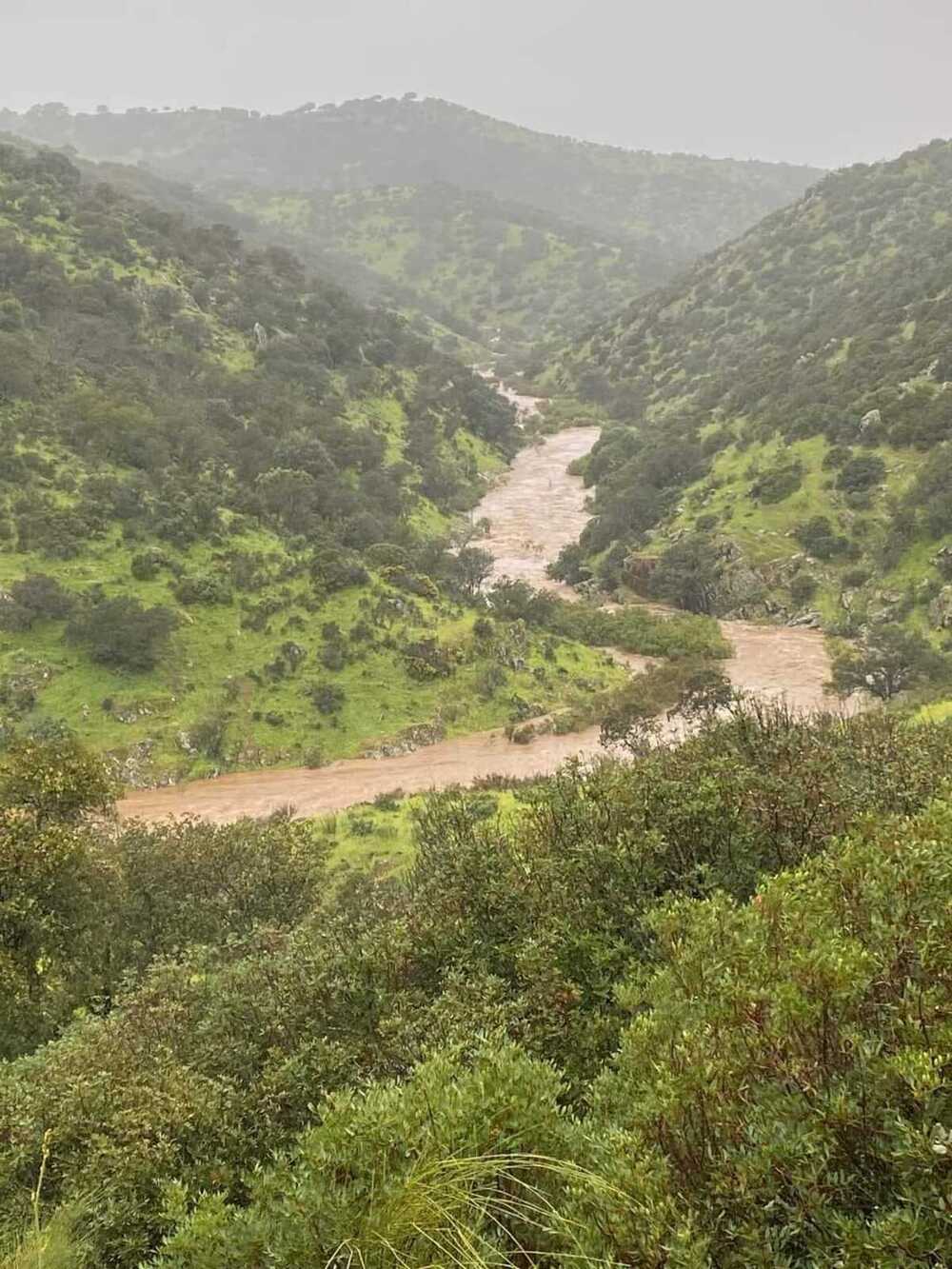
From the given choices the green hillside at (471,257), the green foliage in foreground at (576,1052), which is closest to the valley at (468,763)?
the green foliage in foreground at (576,1052)

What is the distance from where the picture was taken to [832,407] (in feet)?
171

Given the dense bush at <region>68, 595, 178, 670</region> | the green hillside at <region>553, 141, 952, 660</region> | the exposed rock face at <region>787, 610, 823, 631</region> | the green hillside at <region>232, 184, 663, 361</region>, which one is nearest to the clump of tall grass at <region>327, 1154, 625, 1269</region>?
the dense bush at <region>68, 595, 178, 670</region>

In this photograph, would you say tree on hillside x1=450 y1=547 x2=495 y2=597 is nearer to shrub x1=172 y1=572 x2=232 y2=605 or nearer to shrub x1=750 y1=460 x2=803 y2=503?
shrub x1=172 y1=572 x2=232 y2=605

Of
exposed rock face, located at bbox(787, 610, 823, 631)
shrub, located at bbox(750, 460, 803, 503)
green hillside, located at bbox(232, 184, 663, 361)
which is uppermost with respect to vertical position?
green hillside, located at bbox(232, 184, 663, 361)

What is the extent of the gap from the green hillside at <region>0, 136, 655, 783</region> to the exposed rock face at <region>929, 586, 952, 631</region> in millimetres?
14916

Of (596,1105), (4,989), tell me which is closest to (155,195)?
(4,989)

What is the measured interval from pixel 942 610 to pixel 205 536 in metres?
34.6

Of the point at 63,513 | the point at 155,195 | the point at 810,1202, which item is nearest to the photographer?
the point at 810,1202

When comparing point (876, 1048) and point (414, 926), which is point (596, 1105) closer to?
point (876, 1048)

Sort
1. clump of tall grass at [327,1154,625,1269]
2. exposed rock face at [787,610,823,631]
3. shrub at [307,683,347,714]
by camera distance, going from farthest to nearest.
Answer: exposed rock face at [787,610,823,631], shrub at [307,683,347,714], clump of tall grass at [327,1154,625,1269]

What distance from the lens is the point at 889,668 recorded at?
32594 millimetres

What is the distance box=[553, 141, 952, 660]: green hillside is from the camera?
42.3 metres

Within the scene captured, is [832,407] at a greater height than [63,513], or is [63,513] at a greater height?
[832,407]

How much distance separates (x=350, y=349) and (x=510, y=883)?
219 ft
